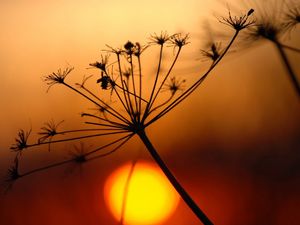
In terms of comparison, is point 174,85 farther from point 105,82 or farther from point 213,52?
point 105,82

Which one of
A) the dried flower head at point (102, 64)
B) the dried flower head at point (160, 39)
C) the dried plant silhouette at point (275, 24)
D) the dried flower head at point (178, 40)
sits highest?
the dried flower head at point (102, 64)

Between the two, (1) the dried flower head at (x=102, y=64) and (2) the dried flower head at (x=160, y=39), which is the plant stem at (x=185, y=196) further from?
(2) the dried flower head at (x=160, y=39)

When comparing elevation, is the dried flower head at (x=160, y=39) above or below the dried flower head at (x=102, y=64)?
below

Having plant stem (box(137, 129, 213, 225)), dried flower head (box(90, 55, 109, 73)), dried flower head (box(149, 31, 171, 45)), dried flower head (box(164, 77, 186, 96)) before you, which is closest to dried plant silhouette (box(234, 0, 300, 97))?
dried flower head (box(164, 77, 186, 96))

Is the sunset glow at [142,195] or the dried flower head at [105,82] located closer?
the dried flower head at [105,82]

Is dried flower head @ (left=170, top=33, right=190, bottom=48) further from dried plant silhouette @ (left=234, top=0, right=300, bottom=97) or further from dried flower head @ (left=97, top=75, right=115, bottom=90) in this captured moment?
dried plant silhouette @ (left=234, top=0, right=300, bottom=97)

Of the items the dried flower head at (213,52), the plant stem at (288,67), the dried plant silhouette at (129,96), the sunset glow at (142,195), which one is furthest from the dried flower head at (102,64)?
the plant stem at (288,67)

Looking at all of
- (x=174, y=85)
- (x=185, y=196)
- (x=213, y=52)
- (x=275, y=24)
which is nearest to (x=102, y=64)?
(x=174, y=85)

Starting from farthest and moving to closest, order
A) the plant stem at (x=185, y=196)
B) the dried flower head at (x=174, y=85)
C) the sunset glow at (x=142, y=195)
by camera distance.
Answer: the sunset glow at (x=142, y=195)
the dried flower head at (x=174, y=85)
the plant stem at (x=185, y=196)
